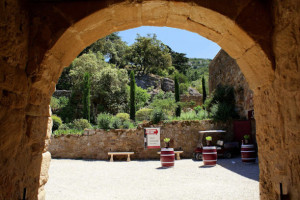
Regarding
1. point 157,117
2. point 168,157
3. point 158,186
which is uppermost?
point 157,117

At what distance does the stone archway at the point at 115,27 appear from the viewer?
6.34 feet

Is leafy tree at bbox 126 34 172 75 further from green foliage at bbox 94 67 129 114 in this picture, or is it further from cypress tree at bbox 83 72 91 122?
cypress tree at bbox 83 72 91 122

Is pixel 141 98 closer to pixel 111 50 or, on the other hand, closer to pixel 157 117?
pixel 157 117

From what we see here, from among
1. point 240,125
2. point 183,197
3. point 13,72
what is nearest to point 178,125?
point 240,125

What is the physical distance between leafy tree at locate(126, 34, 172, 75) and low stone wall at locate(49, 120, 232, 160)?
59.0 ft

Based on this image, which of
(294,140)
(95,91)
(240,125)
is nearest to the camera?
(294,140)

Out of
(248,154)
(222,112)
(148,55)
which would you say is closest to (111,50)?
(148,55)

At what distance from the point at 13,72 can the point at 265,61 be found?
91.2 inches

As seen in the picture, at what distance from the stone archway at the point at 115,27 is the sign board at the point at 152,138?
9.02 m

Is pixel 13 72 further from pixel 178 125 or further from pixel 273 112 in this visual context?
pixel 178 125

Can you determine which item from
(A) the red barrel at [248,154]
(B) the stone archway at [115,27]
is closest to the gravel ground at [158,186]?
(A) the red barrel at [248,154]

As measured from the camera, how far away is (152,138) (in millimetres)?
11508

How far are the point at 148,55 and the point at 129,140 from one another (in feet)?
62.6

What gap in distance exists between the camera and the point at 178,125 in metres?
12.0
